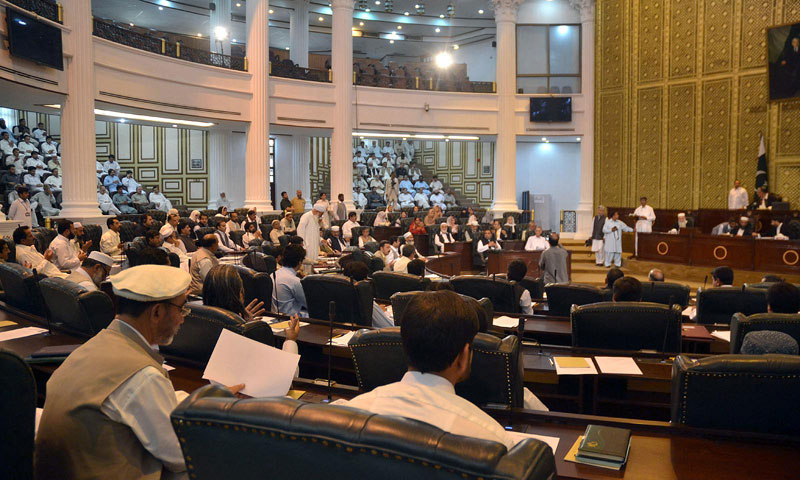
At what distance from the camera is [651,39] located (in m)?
16.2

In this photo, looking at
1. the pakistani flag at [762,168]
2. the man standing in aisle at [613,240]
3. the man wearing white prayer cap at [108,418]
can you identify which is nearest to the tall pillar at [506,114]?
the man standing in aisle at [613,240]

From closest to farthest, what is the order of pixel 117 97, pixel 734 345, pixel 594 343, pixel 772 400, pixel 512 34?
pixel 772 400
pixel 734 345
pixel 594 343
pixel 117 97
pixel 512 34

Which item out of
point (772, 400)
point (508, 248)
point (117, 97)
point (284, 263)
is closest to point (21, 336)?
point (284, 263)

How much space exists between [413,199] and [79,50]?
12.5 m

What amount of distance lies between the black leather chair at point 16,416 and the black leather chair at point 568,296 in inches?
162

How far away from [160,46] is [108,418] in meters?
13.3

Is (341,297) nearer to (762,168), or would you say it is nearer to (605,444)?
(605,444)

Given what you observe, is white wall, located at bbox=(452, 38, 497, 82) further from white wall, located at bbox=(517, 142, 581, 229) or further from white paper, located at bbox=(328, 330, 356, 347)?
white paper, located at bbox=(328, 330, 356, 347)

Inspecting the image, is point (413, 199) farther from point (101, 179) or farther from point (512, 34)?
point (101, 179)

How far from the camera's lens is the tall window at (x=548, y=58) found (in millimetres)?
18391

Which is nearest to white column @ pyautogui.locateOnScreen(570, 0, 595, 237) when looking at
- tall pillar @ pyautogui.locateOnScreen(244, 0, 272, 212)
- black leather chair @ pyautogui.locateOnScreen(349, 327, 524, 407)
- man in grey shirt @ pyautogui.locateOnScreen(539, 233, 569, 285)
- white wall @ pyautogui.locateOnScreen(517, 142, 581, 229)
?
white wall @ pyautogui.locateOnScreen(517, 142, 581, 229)

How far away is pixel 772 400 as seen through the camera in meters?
2.18

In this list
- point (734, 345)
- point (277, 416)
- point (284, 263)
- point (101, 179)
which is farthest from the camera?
point (101, 179)

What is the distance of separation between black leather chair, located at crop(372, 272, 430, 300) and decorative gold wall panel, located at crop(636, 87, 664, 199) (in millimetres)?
12329
